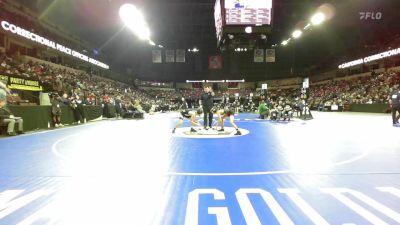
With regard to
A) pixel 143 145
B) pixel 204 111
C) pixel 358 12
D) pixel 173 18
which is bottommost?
pixel 143 145

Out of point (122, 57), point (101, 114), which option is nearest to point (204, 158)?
point (101, 114)

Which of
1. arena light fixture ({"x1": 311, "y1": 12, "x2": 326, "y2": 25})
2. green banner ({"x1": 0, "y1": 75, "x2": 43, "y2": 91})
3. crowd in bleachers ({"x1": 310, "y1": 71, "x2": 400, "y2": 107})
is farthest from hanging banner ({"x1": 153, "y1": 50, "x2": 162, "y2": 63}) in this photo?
crowd in bleachers ({"x1": 310, "y1": 71, "x2": 400, "y2": 107})

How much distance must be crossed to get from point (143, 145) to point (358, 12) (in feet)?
58.4

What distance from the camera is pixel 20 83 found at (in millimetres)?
16469

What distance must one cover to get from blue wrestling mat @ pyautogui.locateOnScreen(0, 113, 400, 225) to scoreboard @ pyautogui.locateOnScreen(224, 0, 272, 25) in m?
9.37

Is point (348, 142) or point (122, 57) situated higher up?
point (122, 57)

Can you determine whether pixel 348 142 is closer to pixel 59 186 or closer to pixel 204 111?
pixel 204 111

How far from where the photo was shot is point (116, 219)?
Result: 3.11 metres

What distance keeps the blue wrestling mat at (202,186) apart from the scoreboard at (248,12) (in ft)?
30.7

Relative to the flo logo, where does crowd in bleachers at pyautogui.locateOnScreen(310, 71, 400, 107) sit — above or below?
below

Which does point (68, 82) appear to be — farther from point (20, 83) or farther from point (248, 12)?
point (248, 12)

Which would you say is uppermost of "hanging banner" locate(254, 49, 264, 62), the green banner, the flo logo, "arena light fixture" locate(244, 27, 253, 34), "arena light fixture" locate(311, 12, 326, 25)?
"arena light fixture" locate(311, 12, 326, 25)

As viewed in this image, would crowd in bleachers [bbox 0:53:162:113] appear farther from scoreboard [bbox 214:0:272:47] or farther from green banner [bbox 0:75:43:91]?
scoreboard [bbox 214:0:272:47]

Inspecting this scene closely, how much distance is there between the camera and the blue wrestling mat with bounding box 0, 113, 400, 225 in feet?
10.4
